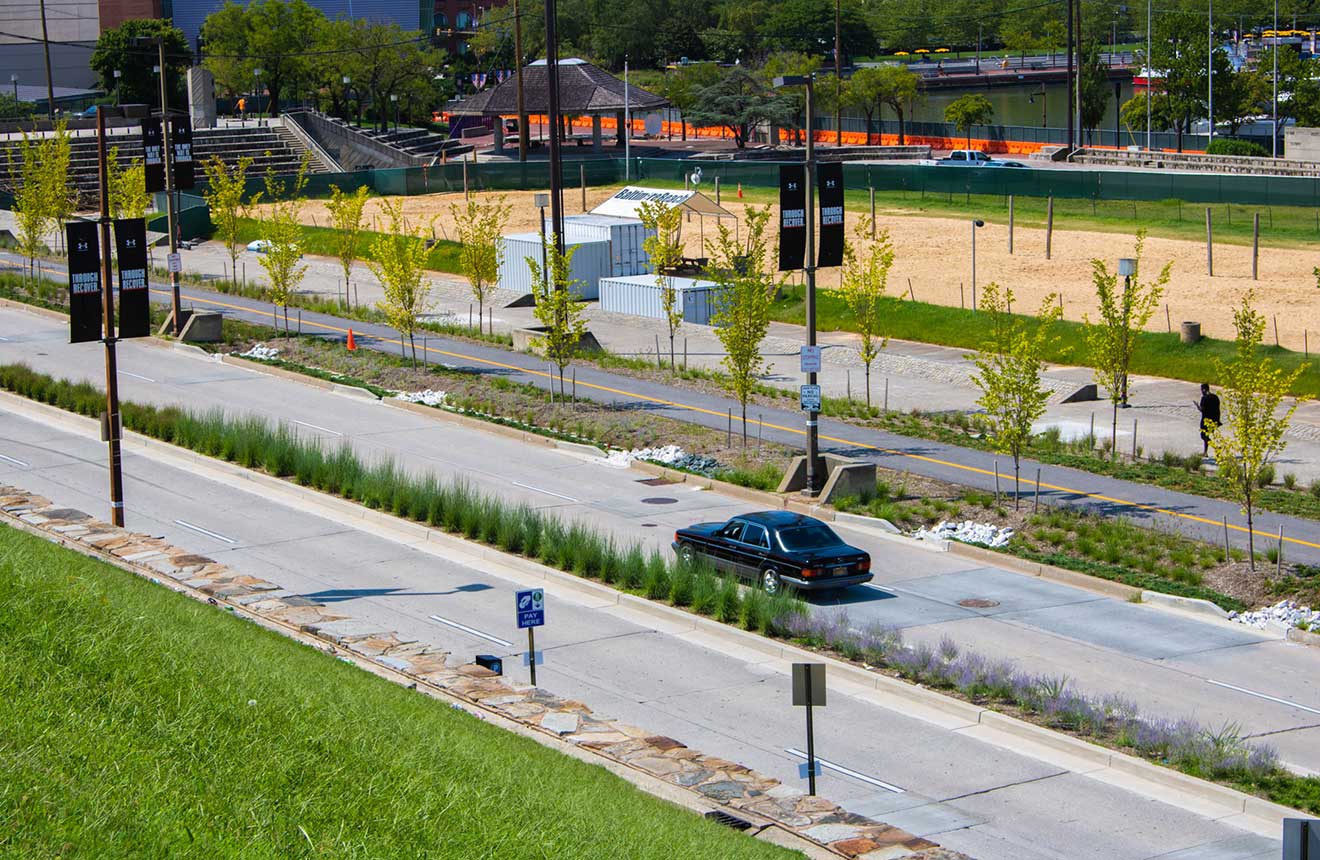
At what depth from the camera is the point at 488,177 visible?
95312mm

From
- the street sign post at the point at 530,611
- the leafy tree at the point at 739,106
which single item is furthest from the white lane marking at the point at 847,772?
the leafy tree at the point at 739,106

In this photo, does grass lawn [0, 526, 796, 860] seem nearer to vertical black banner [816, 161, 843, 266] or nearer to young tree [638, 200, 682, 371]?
vertical black banner [816, 161, 843, 266]

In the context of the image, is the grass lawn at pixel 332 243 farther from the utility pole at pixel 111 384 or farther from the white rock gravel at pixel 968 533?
the white rock gravel at pixel 968 533

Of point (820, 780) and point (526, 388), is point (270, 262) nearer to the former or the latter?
point (526, 388)

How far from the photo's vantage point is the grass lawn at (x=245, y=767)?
448 inches

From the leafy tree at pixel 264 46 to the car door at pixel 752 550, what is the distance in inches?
3936

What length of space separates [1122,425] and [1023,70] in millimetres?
119974

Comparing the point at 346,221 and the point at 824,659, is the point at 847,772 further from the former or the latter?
the point at 346,221

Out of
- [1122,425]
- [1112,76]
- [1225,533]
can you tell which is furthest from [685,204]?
[1112,76]

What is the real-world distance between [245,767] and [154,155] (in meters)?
41.7

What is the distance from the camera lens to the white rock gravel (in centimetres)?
3030

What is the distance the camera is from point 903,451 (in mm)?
37656

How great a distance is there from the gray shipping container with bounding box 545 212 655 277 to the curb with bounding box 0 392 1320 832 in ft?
97.3

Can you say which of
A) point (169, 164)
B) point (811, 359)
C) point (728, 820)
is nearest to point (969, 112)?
point (169, 164)
